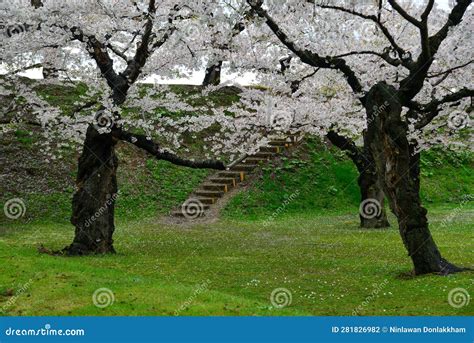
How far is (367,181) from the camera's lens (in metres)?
25.4

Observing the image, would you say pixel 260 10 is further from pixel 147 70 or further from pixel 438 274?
pixel 438 274

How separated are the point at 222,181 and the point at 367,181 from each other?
26.0 ft

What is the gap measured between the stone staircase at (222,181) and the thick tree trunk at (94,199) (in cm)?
888

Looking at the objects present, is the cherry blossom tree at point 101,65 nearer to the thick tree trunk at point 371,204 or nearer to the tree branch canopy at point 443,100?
the tree branch canopy at point 443,100

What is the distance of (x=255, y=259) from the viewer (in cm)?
1667

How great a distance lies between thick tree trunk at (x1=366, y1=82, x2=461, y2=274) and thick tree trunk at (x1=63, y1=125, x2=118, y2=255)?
7.56 metres

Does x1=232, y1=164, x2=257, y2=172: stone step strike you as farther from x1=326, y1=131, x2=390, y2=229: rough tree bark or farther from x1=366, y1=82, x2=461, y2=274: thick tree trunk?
x1=366, y1=82, x2=461, y2=274: thick tree trunk

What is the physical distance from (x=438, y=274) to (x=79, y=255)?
9.28 meters

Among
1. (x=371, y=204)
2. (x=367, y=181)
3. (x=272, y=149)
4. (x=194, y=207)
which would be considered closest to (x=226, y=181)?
(x=194, y=207)

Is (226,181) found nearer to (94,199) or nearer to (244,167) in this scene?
(244,167)

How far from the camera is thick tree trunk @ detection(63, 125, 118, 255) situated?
17141 millimetres

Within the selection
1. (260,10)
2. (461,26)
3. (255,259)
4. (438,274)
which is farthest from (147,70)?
(438,274)

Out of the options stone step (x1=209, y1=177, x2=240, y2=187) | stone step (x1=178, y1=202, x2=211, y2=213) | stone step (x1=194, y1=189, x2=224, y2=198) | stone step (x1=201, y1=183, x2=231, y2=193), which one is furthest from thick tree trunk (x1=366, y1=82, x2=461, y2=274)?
stone step (x1=209, y1=177, x2=240, y2=187)

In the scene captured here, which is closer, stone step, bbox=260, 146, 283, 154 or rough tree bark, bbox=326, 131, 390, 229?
rough tree bark, bbox=326, 131, 390, 229
